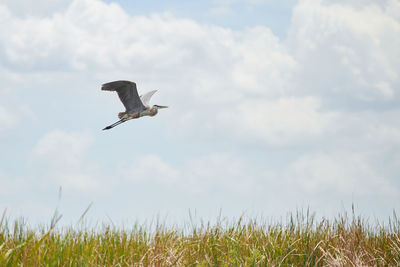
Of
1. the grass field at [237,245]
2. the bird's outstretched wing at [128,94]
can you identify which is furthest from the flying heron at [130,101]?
the grass field at [237,245]

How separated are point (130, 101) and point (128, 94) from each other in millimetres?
189

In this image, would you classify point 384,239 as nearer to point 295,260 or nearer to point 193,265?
point 295,260

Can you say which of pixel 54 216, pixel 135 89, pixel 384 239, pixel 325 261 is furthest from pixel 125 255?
pixel 384 239

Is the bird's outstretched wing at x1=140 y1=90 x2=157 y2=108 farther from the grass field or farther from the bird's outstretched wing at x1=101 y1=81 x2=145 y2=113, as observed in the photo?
the grass field

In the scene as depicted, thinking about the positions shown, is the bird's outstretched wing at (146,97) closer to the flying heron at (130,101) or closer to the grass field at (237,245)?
the flying heron at (130,101)

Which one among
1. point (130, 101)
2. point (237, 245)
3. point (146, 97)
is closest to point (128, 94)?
point (130, 101)

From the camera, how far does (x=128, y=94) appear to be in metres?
11.2

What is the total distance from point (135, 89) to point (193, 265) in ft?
13.8

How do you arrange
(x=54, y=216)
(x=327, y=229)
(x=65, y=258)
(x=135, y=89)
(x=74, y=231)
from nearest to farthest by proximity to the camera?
(x=54, y=216)
(x=65, y=258)
(x=74, y=231)
(x=327, y=229)
(x=135, y=89)

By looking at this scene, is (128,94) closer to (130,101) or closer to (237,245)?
(130,101)

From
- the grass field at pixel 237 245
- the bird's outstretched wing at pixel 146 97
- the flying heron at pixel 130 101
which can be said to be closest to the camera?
the grass field at pixel 237 245

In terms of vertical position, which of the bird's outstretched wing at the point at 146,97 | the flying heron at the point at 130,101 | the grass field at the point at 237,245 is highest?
the bird's outstretched wing at the point at 146,97

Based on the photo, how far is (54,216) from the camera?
220 inches

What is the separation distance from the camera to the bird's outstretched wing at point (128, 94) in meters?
10.7
